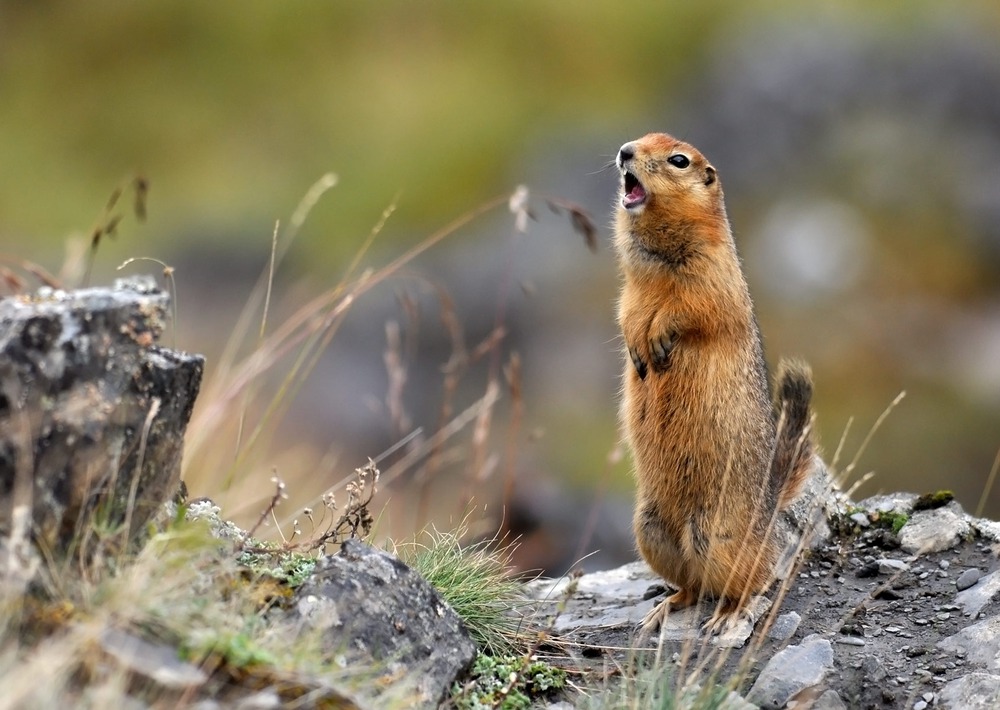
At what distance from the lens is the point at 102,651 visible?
3402 millimetres

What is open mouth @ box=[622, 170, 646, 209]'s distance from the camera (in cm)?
646

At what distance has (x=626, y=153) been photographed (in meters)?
6.38

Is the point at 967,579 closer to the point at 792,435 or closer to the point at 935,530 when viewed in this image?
the point at 935,530

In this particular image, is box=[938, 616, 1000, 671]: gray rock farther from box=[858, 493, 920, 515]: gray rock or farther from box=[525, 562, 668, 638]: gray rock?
box=[858, 493, 920, 515]: gray rock

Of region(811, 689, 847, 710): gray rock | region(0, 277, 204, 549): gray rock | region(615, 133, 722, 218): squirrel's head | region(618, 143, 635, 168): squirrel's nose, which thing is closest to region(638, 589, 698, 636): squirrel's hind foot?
region(811, 689, 847, 710): gray rock

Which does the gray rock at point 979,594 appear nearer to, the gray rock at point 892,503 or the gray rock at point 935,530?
the gray rock at point 935,530

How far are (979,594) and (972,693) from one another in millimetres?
1020

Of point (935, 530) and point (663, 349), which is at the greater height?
point (663, 349)

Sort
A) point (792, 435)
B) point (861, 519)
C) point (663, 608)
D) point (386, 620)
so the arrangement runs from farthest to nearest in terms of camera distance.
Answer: point (861, 519) → point (792, 435) → point (663, 608) → point (386, 620)

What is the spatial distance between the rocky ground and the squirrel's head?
6.42 feet

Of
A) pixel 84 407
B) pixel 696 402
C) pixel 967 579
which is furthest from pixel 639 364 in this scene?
pixel 84 407

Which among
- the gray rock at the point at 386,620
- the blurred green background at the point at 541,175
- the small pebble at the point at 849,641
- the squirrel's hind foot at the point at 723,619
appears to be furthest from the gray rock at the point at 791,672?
the blurred green background at the point at 541,175

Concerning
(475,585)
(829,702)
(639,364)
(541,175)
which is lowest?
(541,175)

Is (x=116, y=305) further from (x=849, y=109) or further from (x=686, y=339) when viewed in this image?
(x=849, y=109)
